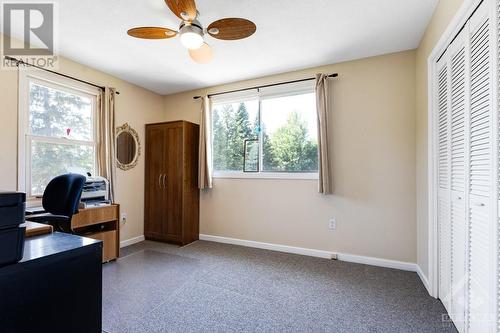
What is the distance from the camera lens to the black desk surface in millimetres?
934

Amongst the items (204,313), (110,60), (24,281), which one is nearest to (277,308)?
(204,313)

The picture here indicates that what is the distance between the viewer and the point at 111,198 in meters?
3.30

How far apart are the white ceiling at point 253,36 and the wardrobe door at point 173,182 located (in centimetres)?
84

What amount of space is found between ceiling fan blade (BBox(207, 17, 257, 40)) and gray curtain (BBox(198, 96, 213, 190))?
1.87 metres

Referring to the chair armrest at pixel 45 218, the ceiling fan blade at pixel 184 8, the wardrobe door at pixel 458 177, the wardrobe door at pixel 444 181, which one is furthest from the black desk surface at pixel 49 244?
the wardrobe door at pixel 444 181

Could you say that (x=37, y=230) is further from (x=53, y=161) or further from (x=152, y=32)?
(x=53, y=161)

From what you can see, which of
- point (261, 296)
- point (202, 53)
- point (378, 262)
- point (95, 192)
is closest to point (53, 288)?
point (261, 296)

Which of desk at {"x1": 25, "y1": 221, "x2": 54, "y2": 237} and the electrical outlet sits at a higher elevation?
desk at {"x1": 25, "y1": 221, "x2": 54, "y2": 237}

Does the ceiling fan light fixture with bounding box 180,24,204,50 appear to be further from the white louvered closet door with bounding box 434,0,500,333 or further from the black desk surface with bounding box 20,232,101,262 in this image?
the white louvered closet door with bounding box 434,0,500,333

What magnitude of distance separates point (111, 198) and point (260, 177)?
6.71ft

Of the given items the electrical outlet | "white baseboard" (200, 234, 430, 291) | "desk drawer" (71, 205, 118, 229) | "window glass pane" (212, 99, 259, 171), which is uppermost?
"window glass pane" (212, 99, 259, 171)

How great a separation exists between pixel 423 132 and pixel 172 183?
3.21m

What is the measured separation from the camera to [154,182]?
3908 mm

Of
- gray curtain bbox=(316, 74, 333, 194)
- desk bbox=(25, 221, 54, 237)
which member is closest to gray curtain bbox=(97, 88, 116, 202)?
desk bbox=(25, 221, 54, 237)
